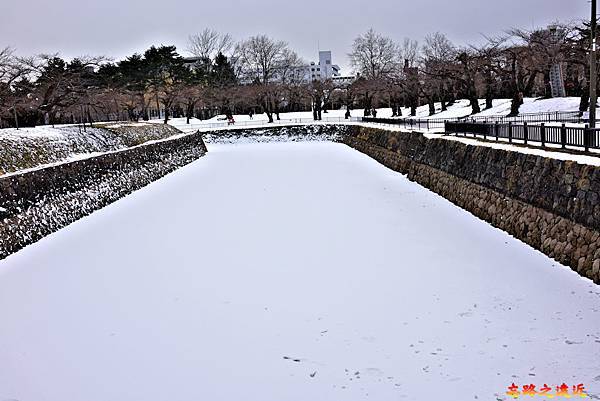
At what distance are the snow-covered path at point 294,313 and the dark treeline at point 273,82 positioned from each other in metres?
23.1

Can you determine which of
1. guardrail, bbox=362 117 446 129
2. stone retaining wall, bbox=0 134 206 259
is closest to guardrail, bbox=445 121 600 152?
guardrail, bbox=362 117 446 129

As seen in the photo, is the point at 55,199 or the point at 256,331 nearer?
the point at 256,331

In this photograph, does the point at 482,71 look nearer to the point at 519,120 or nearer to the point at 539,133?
the point at 519,120

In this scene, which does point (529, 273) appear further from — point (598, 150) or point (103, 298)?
point (103, 298)

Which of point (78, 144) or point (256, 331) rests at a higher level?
point (78, 144)

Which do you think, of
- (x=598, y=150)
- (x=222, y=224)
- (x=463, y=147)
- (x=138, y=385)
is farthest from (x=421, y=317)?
(x=463, y=147)

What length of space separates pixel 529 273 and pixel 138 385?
6.18 meters

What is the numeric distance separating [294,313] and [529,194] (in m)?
5.72

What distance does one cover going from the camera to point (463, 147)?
1652 centimetres

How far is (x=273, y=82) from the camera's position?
71625mm

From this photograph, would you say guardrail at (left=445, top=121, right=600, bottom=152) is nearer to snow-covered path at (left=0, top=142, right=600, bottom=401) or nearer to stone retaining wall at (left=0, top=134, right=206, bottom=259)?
snow-covered path at (left=0, top=142, right=600, bottom=401)

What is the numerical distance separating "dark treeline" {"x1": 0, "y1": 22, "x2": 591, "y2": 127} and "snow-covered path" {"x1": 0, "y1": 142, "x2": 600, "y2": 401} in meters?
23.1

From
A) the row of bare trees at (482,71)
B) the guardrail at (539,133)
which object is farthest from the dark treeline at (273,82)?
the guardrail at (539,133)

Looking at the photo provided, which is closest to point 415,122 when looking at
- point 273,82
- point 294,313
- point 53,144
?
point 53,144
